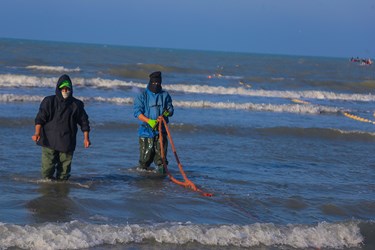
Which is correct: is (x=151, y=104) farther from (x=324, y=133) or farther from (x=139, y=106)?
(x=324, y=133)

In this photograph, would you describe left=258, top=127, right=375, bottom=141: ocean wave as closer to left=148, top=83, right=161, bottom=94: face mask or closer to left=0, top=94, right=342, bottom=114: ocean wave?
left=0, top=94, right=342, bottom=114: ocean wave

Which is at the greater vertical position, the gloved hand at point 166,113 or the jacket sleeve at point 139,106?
the jacket sleeve at point 139,106

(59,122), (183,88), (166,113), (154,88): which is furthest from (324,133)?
(183,88)

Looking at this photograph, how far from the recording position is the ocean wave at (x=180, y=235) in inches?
215

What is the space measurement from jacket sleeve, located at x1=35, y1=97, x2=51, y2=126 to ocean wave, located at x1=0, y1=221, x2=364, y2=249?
5.74ft

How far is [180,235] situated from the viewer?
5.87 m

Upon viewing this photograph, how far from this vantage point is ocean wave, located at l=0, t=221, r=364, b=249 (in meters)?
5.46

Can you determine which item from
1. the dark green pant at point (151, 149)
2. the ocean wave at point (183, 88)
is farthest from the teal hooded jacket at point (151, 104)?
the ocean wave at point (183, 88)

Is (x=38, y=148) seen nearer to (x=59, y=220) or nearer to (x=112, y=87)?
(x=59, y=220)

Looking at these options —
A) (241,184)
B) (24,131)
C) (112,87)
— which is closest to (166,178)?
(241,184)

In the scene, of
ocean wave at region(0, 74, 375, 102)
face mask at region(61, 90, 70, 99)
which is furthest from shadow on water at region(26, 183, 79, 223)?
ocean wave at region(0, 74, 375, 102)

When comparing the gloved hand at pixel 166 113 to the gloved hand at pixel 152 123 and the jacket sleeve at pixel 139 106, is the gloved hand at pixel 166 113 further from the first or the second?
the jacket sleeve at pixel 139 106

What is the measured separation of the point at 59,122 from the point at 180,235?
7.72ft

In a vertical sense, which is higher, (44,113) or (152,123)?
(44,113)
